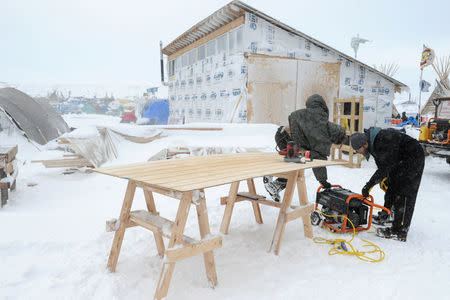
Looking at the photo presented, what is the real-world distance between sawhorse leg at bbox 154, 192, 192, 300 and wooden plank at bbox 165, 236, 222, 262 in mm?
68

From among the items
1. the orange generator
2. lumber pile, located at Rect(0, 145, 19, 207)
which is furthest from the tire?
lumber pile, located at Rect(0, 145, 19, 207)

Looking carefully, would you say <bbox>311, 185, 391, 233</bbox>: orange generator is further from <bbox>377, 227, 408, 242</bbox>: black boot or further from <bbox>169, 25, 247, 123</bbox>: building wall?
<bbox>169, 25, 247, 123</bbox>: building wall

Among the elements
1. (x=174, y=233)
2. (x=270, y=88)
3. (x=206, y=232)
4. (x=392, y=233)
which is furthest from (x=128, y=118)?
(x=174, y=233)

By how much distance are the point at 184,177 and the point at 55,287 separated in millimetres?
1544

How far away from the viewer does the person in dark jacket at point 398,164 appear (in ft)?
12.2

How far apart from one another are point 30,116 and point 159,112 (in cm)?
800

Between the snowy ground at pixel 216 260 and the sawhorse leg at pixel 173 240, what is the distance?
26 cm

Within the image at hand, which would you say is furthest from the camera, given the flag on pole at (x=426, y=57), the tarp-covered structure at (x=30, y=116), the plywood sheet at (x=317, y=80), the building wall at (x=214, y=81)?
the flag on pole at (x=426, y=57)

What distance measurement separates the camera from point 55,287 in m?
2.67

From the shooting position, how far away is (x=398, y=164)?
384 centimetres

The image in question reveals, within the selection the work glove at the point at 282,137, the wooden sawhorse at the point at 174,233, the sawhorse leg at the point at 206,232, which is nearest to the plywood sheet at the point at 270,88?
the work glove at the point at 282,137

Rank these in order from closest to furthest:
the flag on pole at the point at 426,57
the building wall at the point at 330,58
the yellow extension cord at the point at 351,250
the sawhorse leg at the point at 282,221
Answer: the yellow extension cord at the point at 351,250
the sawhorse leg at the point at 282,221
the building wall at the point at 330,58
the flag on pole at the point at 426,57

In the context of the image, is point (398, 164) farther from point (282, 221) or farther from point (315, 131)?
point (282, 221)

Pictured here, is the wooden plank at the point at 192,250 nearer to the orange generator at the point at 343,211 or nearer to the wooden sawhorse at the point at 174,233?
the wooden sawhorse at the point at 174,233
